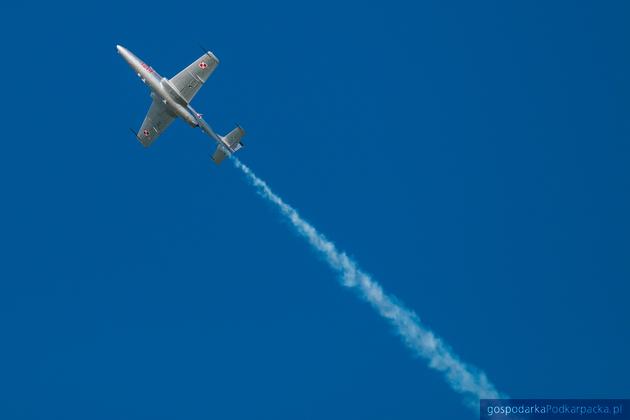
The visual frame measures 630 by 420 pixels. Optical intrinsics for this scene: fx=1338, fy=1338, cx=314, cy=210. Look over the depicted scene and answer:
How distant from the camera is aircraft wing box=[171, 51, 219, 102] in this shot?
9294 cm

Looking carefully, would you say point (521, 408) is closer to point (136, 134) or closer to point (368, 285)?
point (368, 285)

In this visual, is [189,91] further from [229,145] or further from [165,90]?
[229,145]

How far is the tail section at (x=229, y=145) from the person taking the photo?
9262 centimetres

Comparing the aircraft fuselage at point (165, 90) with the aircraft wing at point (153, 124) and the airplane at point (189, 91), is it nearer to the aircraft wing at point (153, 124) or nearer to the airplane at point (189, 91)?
the airplane at point (189, 91)

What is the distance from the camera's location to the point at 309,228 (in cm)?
9750

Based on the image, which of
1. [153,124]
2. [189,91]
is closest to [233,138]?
[189,91]

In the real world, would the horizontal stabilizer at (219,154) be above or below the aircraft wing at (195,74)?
below

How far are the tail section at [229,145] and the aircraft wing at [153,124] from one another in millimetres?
5459

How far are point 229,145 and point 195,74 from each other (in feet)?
18.1

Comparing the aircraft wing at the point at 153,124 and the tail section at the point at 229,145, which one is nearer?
the tail section at the point at 229,145

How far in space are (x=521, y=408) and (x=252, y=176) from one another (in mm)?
24988

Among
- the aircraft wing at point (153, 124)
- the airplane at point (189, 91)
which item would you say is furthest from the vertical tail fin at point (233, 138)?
the aircraft wing at point (153, 124)

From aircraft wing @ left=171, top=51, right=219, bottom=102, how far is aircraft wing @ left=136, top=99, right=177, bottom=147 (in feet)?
12.5

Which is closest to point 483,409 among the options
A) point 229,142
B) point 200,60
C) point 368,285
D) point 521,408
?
point 521,408
